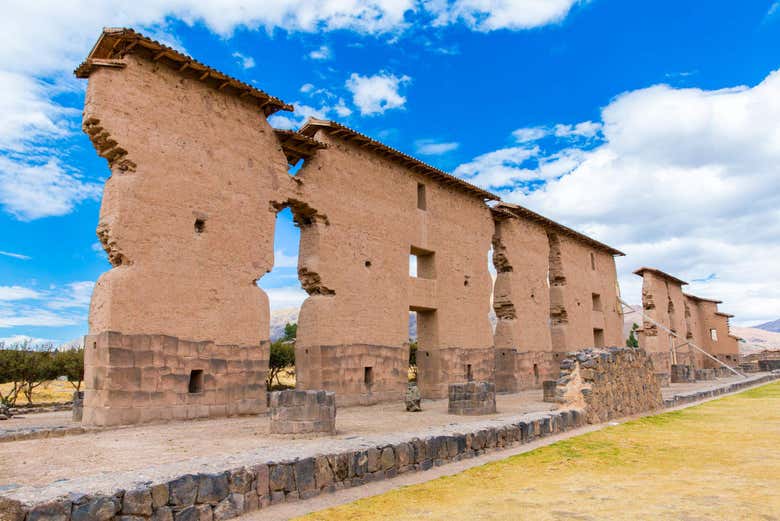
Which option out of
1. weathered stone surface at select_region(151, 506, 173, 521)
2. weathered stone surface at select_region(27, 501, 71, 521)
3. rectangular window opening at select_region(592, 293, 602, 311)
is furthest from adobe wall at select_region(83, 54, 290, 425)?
rectangular window opening at select_region(592, 293, 602, 311)

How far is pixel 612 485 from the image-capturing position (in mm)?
6559

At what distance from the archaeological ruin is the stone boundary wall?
6456 mm

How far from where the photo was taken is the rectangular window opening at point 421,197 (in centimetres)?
2022

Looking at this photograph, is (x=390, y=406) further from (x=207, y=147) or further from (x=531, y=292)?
(x=531, y=292)

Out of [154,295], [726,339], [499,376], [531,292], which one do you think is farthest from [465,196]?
[726,339]

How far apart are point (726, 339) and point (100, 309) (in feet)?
178

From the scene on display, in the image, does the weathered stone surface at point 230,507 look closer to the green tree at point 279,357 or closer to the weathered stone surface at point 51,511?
the weathered stone surface at point 51,511

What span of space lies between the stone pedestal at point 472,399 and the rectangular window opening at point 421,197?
792 centimetres

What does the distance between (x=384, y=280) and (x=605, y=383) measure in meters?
7.51

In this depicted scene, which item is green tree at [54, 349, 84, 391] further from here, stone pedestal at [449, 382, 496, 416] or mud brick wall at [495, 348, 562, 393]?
stone pedestal at [449, 382, 496, 416]

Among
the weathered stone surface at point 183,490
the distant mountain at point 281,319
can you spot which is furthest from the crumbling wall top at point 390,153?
the distant mountain at point 281,319

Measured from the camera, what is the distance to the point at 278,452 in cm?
662

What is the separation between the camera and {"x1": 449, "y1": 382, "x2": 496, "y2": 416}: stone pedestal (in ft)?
46.0

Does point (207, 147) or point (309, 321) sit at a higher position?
point (207, 147)
